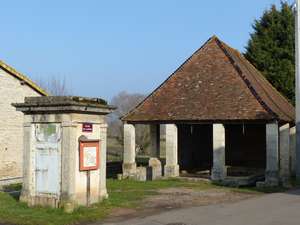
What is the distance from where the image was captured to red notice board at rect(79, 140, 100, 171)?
12.0m

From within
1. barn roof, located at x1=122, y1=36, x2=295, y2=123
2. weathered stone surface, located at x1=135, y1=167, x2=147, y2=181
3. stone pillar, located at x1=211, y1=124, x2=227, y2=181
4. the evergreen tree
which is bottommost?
weathered stone surface, located at x1=135, y1=167, x2=147, y2=181

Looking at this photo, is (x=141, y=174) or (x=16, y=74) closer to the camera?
(x=141, y=174)

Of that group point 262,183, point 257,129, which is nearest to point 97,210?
point 262,183

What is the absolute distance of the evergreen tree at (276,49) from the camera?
33938 millimetres

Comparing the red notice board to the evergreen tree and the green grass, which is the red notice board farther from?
the evergreen tree

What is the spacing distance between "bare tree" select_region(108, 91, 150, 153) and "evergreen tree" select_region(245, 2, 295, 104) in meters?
10.2

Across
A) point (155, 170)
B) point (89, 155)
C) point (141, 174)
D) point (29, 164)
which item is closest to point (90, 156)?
point (89, 155)

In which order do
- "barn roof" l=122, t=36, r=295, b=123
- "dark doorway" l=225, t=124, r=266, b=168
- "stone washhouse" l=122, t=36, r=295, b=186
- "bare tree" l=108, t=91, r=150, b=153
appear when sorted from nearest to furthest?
"stone washhouse" l=122, t=36, r=295, b=186, "barn roof" l=122, t=36, r=295, b=123, "dark doorway" l=225, t=124, r=266, b=168, "bare tree" l=108, t=91, r=150, b=153

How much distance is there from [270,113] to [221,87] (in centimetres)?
331

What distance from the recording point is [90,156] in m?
12.3

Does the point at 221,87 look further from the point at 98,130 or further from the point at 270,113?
A: the point at 98,130

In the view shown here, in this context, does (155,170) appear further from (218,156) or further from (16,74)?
(16,74)

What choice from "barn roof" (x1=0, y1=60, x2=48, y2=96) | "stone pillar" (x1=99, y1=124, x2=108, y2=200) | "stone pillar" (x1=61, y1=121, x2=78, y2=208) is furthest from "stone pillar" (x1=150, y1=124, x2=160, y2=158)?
"stone pillar" (x1=61, y1=121, x2=78, y2=208)

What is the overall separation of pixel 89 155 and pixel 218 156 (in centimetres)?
1037
